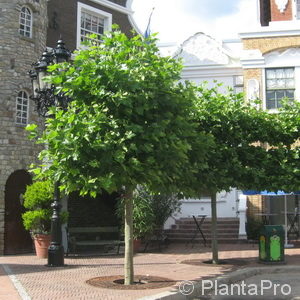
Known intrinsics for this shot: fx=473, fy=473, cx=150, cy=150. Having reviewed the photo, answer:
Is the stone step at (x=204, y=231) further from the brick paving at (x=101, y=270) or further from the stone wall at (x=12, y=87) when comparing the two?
the stone wall at (x=12, y=87)

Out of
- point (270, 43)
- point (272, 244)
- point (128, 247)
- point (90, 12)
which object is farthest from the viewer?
point (270, 43)

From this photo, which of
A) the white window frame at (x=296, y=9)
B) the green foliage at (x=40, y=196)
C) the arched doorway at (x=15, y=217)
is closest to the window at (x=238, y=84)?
the white window frame at (x=296, y=9)

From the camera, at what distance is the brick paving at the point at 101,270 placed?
27.1 ft

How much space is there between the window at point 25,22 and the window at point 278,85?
971 centimetres

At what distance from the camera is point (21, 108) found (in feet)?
52.8

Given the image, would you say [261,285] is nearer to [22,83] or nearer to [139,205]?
[139,205]

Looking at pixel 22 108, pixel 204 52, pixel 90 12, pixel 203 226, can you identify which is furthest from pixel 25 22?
pixel 203 226

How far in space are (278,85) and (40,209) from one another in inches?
438

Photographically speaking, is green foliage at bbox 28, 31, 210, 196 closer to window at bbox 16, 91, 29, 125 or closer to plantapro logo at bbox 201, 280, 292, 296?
plantapro logo at bbox 201, 280, 292, 296

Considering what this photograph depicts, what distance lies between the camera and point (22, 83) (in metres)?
15.9

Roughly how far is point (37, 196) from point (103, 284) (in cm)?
528

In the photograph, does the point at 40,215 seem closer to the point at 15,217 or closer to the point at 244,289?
the point at 15,217

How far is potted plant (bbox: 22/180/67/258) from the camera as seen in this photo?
45.0ft

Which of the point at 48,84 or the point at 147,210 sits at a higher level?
the point at 48,84
